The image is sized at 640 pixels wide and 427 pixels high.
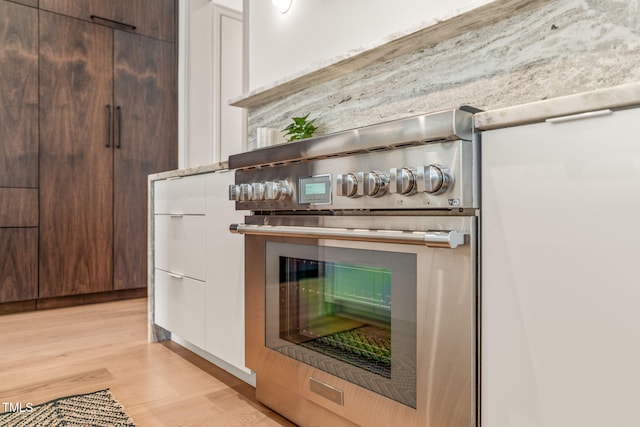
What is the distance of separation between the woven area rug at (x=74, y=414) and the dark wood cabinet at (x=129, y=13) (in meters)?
2.69

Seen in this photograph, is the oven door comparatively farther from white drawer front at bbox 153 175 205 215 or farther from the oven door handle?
white drawer front at bbox 153 175 205 215

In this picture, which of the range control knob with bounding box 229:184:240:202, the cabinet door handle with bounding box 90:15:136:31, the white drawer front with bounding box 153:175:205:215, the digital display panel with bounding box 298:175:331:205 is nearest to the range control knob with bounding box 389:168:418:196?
the digital display panel with bounding box 298:175:331:205

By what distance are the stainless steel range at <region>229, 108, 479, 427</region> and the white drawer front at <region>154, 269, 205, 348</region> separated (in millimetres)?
464

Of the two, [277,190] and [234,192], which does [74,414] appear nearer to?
[234,192]

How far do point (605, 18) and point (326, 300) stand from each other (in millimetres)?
1019

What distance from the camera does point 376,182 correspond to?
1.04 meters

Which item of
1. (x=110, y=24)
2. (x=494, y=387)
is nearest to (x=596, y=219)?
(x=494, y=387)

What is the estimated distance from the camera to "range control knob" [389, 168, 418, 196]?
964 millimetres

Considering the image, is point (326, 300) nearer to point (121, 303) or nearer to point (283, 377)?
point (283, 377)

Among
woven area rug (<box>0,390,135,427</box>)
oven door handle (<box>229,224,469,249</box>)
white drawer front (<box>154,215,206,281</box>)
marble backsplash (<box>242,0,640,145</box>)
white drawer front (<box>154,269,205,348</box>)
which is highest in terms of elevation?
marble backsplash (<box>242,0,640,145</box>)

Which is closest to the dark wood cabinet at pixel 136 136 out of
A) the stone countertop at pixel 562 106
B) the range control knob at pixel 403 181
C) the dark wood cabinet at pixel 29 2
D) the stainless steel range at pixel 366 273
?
the dark wood cabinet at pixel 29 2

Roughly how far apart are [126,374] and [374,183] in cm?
146

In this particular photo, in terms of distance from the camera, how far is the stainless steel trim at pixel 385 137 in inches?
35.6

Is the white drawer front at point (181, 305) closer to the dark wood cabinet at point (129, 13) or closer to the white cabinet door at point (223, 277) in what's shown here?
the white cabinet door at point (223, 277)
